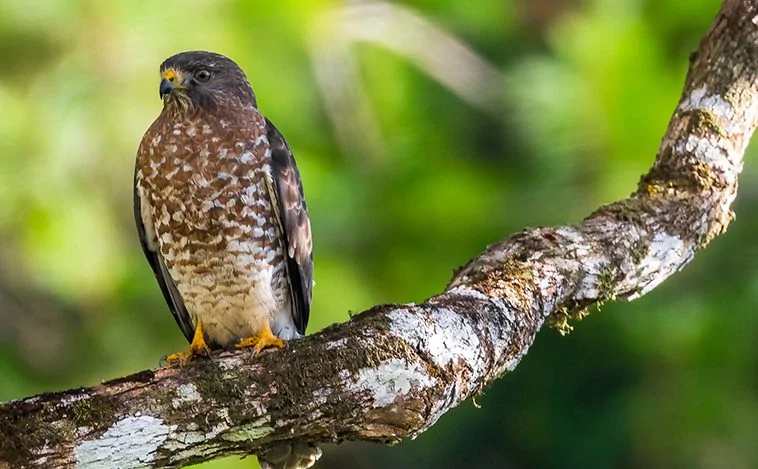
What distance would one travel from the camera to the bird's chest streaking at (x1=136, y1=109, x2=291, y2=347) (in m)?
4.71

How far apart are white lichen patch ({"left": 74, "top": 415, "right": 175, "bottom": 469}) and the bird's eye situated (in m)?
2.02

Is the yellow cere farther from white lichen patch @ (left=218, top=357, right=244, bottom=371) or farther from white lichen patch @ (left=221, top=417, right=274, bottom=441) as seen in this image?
white lichen patch @ (left=221, top=417, right=274, bottom=441)

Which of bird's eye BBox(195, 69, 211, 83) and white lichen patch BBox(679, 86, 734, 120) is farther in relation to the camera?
bird's eye BBox(195, 69, 211, 83)

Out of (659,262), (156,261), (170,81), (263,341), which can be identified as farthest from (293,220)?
(659,262)

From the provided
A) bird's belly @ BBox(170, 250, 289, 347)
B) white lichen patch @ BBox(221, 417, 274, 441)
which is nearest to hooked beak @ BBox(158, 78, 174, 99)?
bird's belly @ BBox(170, 250, 289, 347)

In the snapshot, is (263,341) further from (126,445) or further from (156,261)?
(156,261)

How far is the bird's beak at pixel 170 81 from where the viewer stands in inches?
195

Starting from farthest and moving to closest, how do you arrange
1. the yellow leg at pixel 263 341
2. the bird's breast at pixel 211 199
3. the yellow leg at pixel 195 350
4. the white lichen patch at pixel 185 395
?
the bird's breast at pixel 211 199 → the yellow leg at pixel 195 350 → the yellow leg at pixel 263 341 → the white lichen patch at pixel 185 395

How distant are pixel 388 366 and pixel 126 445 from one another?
778 mm

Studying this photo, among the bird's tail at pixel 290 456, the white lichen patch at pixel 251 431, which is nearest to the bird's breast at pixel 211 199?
Result: the bird's tail at pixel 290 456

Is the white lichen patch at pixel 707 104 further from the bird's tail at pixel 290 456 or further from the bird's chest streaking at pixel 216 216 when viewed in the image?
the bird's tail at pixel 290 456

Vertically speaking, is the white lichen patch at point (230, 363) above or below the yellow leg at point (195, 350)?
below

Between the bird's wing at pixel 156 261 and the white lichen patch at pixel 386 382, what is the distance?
5.53 ft

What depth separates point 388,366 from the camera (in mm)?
3564
